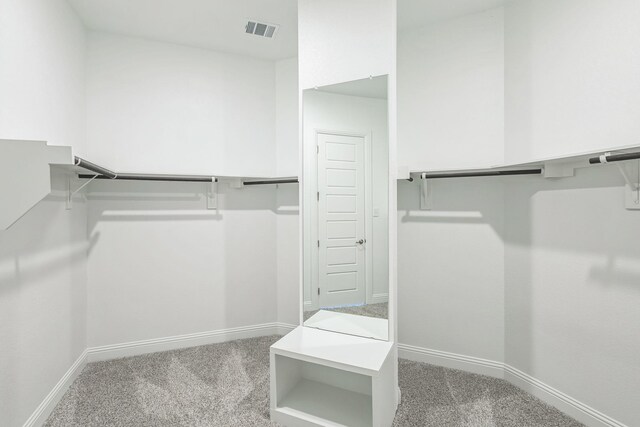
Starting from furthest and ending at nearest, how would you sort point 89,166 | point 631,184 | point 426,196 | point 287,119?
point 287,119 < point 426,196 < point 89,166 < point 631,184

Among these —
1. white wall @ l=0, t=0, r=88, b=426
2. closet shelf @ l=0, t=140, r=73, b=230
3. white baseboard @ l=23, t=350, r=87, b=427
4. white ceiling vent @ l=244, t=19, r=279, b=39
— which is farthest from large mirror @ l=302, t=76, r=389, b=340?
white baseboard @ l=23, t=350, r=87, b=427

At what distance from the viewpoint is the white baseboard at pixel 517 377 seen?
179 centimetres

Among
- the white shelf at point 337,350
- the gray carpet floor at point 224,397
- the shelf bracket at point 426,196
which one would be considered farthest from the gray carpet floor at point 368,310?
the shelf bracket at point 426,196

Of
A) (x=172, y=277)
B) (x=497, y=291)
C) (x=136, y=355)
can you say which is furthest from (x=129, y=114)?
(x=497, y=291)

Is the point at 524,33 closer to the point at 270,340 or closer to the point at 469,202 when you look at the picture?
the point at 469,202

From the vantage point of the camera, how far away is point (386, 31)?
6.24 feet

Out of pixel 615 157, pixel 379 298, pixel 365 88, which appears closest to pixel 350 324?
pixel 379 298

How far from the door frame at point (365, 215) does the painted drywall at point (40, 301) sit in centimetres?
165

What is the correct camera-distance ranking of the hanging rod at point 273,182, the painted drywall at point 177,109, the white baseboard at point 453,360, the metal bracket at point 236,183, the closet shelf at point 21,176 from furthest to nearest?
the metal bracket at point 236,183 < the hanging rod at point 273,182 < the painted drywall at point 177,109 < the white baseboard at point 453,360 < the closet shelf at point 21,176

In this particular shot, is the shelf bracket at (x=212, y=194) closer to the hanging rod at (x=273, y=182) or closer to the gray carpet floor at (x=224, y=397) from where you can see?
the hanging rod at (x=273, y=182)

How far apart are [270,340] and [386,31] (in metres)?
2.77

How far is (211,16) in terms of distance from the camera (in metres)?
2.46

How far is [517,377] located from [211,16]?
3556 mm

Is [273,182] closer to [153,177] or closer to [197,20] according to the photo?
[153,177]
